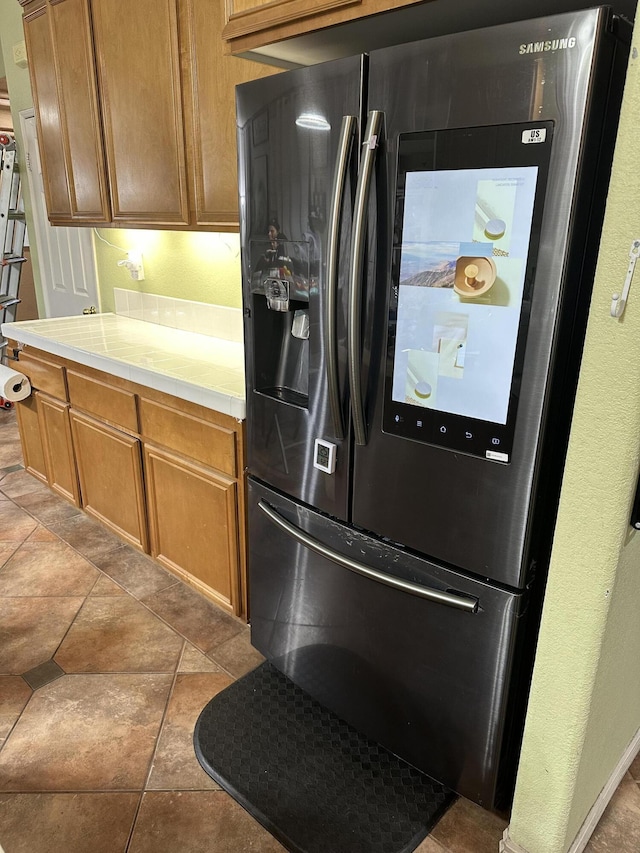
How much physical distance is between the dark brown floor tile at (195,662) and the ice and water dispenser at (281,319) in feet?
3.33

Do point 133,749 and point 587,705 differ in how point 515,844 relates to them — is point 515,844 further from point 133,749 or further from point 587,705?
point 133,749

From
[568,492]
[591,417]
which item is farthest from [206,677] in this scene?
[591,417]

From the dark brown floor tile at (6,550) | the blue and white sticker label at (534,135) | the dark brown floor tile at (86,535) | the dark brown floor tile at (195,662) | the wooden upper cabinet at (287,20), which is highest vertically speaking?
the wooden upper cabinet at (287,20)

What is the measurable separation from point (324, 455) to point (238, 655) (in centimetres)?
98

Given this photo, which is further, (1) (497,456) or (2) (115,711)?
(2) (115,711)

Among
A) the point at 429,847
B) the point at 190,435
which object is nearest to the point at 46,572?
the point at 190,435

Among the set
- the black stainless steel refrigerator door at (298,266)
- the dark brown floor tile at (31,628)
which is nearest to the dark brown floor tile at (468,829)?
the black stainless steel refrigerator door at (298,266)

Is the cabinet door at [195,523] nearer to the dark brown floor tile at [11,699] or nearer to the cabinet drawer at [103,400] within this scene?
the cabinet drawer at [103,400]

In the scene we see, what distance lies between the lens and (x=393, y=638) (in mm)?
1587

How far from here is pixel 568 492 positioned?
118cm

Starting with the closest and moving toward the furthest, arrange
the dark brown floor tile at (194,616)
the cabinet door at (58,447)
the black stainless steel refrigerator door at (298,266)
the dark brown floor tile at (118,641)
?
the black stainless steel refrigerator door at (298,266) → the dark brown floor tile at (118,641) → the dark brown floor tile at (194,616) → the cabinet door at (58,447)

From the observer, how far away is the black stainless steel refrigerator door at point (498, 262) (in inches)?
40.8

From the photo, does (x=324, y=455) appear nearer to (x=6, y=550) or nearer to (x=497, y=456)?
(x=497, y=456)

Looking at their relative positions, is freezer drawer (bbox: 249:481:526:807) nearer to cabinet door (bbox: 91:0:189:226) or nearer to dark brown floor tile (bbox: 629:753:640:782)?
dark brown floor tile (bbox: 629:753:640:782)
